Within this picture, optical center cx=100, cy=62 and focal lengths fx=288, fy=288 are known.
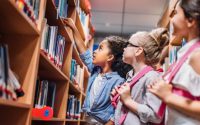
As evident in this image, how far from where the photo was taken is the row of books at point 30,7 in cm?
129

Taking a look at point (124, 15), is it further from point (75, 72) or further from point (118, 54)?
point (118, 54)

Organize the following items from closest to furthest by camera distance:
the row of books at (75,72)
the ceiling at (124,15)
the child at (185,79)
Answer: the child at (185,79), the row of books at (75,72), the ceiling at (124,15)

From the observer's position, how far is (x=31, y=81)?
145cm

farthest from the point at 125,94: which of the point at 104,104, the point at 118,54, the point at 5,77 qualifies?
the point at 118,54

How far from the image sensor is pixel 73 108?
3.13m

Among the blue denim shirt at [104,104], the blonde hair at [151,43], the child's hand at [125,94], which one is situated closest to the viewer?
the child's hand at [125,94]

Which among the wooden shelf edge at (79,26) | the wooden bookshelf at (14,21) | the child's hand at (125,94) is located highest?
the wooden shelf edge at (79,26)

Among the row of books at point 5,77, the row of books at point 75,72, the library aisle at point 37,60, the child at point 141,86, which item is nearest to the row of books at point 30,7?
the library aisle at point 37,60

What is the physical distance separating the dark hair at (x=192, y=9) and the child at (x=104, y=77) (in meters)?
1.20

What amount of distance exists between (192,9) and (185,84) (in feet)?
0.95

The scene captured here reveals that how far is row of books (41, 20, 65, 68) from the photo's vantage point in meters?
1.88

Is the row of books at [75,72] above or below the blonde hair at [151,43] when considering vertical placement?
below

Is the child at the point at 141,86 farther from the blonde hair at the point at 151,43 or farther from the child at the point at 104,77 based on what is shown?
the child at the point at 104,77

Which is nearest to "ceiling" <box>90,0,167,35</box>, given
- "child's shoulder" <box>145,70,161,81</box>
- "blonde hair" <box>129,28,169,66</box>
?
"blonde hair" <box>129,28,169,66</box>
